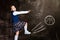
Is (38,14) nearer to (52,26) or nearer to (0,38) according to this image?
(52,26)

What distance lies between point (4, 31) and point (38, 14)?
455 millimetres

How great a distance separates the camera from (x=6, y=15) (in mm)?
Answer: 2025

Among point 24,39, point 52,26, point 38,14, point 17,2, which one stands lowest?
point 24,39

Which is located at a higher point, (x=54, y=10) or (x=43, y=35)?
(x=54, y=10)

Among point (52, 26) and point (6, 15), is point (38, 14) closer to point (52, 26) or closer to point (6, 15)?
point (52, 26)

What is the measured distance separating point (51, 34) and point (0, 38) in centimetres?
61

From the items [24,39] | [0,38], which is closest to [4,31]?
[0,38]

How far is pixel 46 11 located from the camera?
203 centimetres

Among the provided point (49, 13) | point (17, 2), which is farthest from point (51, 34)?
point (17, 2)

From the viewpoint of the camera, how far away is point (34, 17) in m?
2.03

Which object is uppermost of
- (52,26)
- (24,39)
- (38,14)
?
(38,14)

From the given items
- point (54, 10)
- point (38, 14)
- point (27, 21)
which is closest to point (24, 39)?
point (27, 21)

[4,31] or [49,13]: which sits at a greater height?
[49,13]

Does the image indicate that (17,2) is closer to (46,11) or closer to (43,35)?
(46,11)
